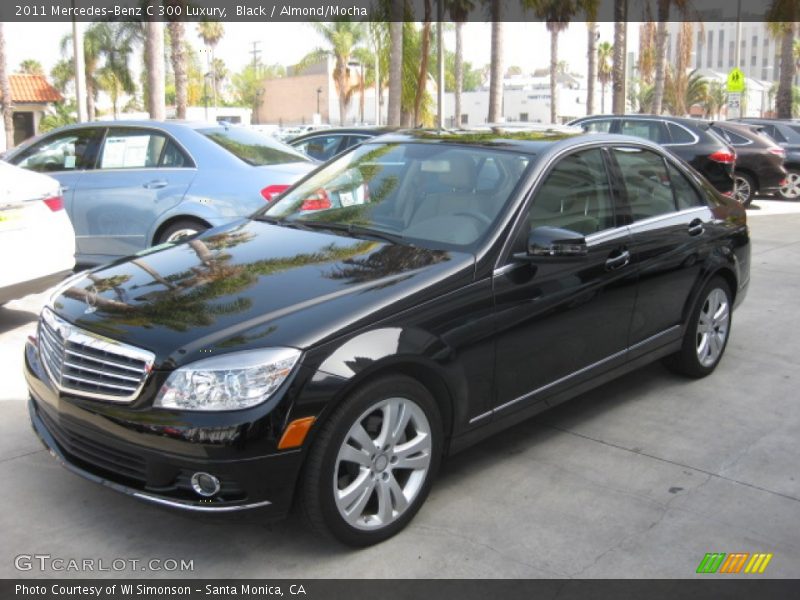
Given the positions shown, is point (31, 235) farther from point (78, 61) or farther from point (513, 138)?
point (78, 61)

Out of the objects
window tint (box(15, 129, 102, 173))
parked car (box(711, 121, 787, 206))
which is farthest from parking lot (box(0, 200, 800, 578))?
parked car (box(711, 121, 787, 206))

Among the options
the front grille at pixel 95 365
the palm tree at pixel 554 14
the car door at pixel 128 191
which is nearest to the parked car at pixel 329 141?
the car door at pixel 128 191

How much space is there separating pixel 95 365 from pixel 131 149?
511cm

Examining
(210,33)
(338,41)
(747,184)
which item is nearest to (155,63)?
(747,184)

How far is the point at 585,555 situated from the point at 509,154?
2.03m

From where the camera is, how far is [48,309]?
3.88 metres

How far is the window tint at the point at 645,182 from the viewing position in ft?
16.0

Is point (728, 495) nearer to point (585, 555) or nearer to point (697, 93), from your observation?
point (585, 555)

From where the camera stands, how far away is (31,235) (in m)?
6.31

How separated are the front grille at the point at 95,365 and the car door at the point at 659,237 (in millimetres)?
2736

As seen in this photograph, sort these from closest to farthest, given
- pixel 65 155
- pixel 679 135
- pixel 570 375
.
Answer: pixel 570 375, pixel 65 155, pixel 679 135

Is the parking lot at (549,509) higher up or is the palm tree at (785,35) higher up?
the palm tree at (785,35)

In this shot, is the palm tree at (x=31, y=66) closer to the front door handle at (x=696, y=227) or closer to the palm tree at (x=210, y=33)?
the palm tree at (x=210, y=33)
